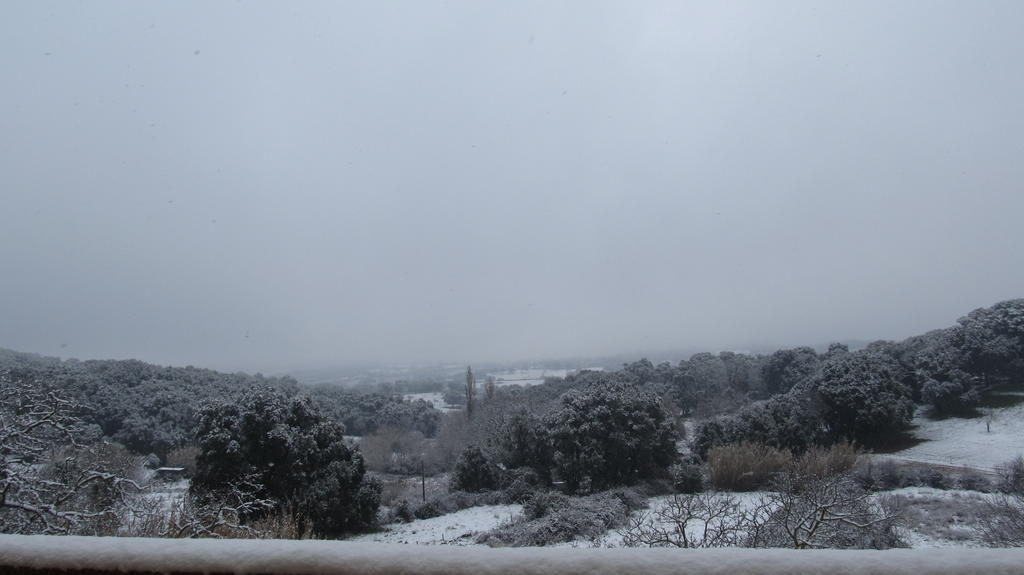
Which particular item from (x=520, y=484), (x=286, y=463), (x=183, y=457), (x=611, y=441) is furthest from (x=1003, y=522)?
(x=183, y=457)

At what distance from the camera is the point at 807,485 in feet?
26.0

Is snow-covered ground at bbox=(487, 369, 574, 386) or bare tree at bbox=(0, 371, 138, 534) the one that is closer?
bare tree at bbox=(0, 371, 138, 534)

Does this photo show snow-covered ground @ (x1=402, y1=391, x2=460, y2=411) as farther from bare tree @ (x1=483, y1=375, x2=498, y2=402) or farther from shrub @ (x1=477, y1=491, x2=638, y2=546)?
shrub @ (x1=477, y1=491, x2=638, y2=546)

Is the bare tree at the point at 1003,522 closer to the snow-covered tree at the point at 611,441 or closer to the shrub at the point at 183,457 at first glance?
the snow-covered tree at the point at 611,441

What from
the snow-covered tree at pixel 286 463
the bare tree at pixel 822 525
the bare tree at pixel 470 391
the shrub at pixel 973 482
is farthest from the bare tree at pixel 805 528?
the bare tree at pixel 470 391

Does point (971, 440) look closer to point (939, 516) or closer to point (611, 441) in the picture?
point (939, 516)

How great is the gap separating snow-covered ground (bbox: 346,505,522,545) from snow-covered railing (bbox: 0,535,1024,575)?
8.64m

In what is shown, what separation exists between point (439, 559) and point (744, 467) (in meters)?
13.3

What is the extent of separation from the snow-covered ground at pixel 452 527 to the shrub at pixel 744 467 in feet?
16.2

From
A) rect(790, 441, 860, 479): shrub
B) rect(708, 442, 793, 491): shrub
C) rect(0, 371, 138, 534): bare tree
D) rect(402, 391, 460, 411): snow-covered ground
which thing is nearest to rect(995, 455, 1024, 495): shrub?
rect(790, 441, 860, 479): shrub

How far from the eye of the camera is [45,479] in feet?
21.9

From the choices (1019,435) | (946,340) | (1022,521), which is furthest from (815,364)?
(1022,521)

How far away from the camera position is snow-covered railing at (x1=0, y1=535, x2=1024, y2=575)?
1.05m

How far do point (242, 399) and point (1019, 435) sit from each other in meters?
17.1
